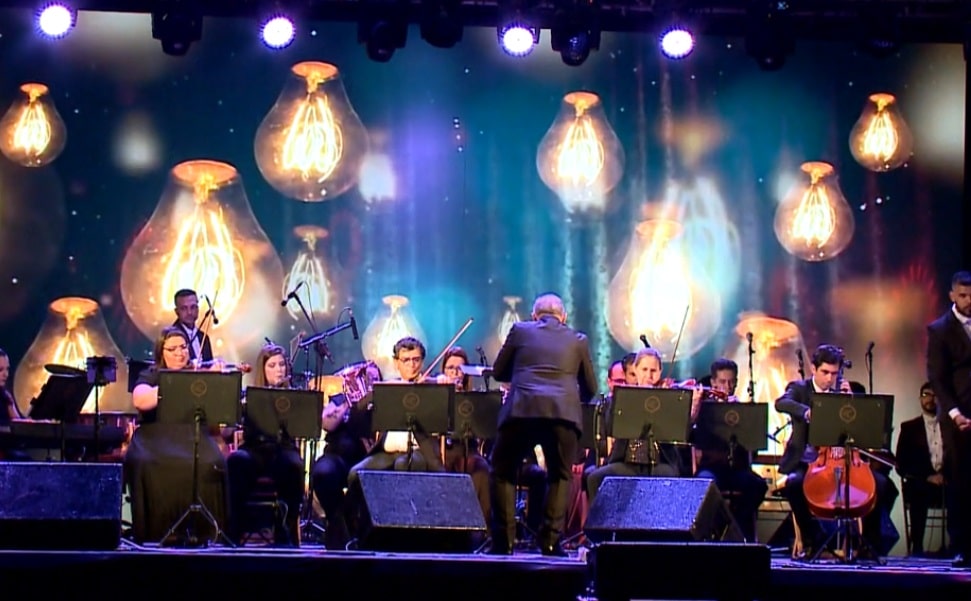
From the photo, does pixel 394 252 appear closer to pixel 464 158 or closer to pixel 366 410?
pixel 464 158

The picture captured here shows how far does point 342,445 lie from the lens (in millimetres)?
9055

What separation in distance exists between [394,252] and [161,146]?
7.30ft

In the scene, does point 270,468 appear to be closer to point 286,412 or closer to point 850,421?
point 286,412

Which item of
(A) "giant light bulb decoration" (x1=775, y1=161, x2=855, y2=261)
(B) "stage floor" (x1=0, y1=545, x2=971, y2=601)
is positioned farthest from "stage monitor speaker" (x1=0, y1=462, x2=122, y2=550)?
(A) "giant light bulb decoration" (x1=775, y1=161, x2=855, y2=261)

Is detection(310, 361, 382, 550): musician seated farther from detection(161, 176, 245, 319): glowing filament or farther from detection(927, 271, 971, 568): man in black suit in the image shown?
detection(927, 271, 971, 568): man in black suit

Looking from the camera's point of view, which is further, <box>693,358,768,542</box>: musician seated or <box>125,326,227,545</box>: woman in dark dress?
<box>693,358,768,542</box>: musician seated

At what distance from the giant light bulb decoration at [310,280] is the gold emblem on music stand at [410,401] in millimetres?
3142

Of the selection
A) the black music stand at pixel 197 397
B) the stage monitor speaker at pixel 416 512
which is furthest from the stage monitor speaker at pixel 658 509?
the black music stand at pixel 197 397

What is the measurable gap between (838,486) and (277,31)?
19.0ft

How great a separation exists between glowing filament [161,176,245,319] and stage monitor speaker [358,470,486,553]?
14.8 feet

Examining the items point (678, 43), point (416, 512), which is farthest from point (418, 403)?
point (678, 43)

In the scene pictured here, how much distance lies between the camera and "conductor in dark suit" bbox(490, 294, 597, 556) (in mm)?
7633

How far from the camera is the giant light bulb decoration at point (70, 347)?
34.8 feet

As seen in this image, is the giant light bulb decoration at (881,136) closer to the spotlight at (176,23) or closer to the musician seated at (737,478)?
the musician seated at (737,478)
